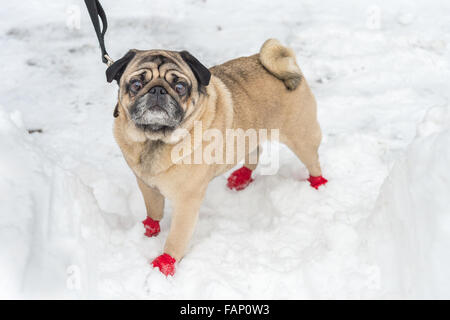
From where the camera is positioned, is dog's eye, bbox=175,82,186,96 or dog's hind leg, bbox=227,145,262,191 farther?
dog's hind leg, bbox=227,145,262,191

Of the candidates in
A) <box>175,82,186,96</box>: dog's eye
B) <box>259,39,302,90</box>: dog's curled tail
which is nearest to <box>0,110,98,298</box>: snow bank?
<box>175,82,186,96</box>: dog's eye

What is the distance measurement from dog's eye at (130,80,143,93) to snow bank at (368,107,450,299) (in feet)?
4.56

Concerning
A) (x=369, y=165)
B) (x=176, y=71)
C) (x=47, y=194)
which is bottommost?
(x=369, y=165)

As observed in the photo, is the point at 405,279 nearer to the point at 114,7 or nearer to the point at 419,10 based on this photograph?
the point at 419,10

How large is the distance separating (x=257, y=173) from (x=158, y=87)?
157cm

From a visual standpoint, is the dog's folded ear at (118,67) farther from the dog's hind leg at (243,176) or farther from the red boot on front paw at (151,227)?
the dog's hind leg at (243,176)

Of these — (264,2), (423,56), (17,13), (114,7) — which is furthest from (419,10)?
(17,13)

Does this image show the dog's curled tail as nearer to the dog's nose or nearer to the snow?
the snow

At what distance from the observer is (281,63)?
9.72ft

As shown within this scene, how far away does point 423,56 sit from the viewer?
461 centimetres

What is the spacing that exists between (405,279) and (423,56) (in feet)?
10.0

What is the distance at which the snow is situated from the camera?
2232 mm

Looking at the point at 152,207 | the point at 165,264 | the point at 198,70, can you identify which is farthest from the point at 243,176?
the point at 198,70

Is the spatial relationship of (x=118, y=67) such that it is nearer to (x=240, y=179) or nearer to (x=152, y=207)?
(x=152, y=207)
